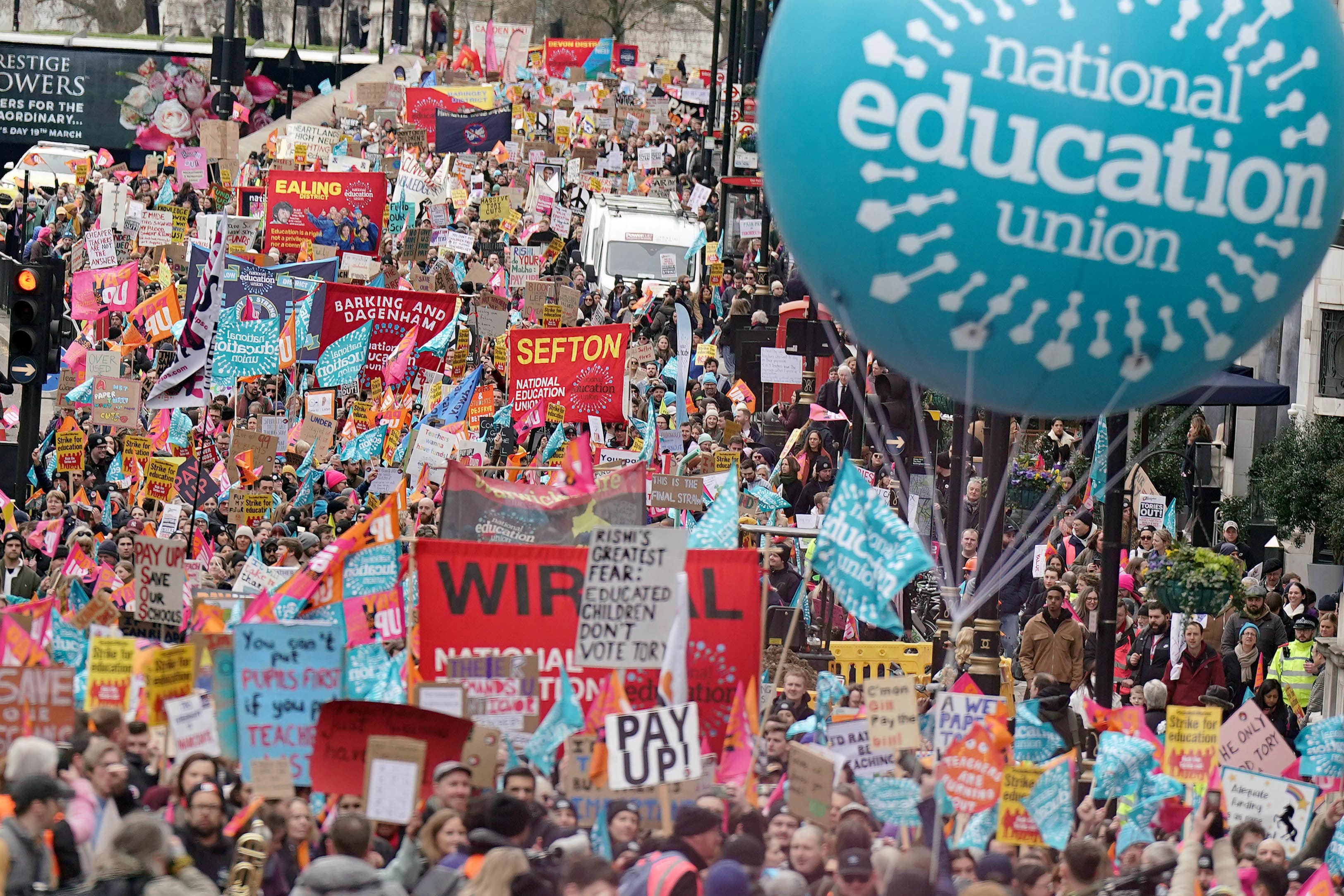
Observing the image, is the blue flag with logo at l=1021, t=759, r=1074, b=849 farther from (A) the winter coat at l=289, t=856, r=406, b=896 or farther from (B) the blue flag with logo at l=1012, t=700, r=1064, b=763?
(A) the winter coat at l=289, t=856, r=406, b=896

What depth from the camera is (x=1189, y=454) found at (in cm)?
2725

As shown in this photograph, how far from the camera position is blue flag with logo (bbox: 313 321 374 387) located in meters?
20.5

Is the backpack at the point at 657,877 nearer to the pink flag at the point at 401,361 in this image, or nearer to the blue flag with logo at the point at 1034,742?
the blue flag with logo at the point at 1034,742

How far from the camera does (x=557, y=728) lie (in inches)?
388

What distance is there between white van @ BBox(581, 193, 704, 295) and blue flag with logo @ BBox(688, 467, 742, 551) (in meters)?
20.3

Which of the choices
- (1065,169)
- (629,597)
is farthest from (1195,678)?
(1065,169)

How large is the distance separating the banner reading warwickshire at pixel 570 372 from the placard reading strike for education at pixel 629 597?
9.07 m

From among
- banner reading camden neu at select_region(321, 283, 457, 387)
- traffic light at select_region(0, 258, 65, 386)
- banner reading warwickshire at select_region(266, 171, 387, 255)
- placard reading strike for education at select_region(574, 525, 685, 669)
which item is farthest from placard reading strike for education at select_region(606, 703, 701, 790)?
banner reading warwickshire at select_region(266, 171, 387, 255)

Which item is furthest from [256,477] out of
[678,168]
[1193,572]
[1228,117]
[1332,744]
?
[678,168]

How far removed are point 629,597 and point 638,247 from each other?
2333 cm

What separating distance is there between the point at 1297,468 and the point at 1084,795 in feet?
39.1

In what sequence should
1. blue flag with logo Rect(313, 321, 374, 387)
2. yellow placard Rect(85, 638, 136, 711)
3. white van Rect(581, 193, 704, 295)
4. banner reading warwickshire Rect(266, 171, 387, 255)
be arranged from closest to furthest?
yellow placard Rect(85, 638, 136, 711) < blue flag with logo Rect(313, 321, 374, 387) < banner reading warwickshire Rect(266, 171, 387, 255) < white van Rect(581, 193, 704, 295)

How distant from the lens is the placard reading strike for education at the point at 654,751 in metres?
8.98

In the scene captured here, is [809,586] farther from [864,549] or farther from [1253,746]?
[864,549]
